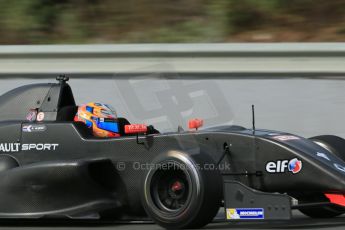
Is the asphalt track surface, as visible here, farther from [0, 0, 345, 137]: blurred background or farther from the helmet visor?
[0, 0, 345, 137]: blurred background

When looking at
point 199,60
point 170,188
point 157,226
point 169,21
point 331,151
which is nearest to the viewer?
point 170,188

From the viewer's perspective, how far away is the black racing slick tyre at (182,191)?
541 cm

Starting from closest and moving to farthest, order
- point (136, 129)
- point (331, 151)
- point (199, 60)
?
point (136, 129), point (331, 151), point (199, 60)

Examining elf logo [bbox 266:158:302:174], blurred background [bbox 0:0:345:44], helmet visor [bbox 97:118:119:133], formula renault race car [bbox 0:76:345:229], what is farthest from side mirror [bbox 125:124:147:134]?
blurred background [bbox 0:0:345:44]

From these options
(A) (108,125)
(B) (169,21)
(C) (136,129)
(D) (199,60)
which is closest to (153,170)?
(C) (136,129)

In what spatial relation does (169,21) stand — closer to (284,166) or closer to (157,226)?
(157,226)

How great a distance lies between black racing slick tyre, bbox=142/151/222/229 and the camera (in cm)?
541

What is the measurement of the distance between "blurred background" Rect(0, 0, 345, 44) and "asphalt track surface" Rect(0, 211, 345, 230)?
3.50 metres

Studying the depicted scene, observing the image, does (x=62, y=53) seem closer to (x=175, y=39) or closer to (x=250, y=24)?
(x=175, y=39)

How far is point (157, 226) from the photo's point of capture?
602 cm

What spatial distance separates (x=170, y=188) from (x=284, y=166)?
90cm

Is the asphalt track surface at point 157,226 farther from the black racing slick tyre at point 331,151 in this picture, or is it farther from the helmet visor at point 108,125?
the helmet visor at point 108,125

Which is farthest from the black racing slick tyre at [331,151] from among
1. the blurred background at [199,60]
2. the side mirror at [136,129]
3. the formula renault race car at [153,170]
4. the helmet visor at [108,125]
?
the helmet visor at [108,125]

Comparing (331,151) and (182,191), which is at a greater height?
(331,151)
